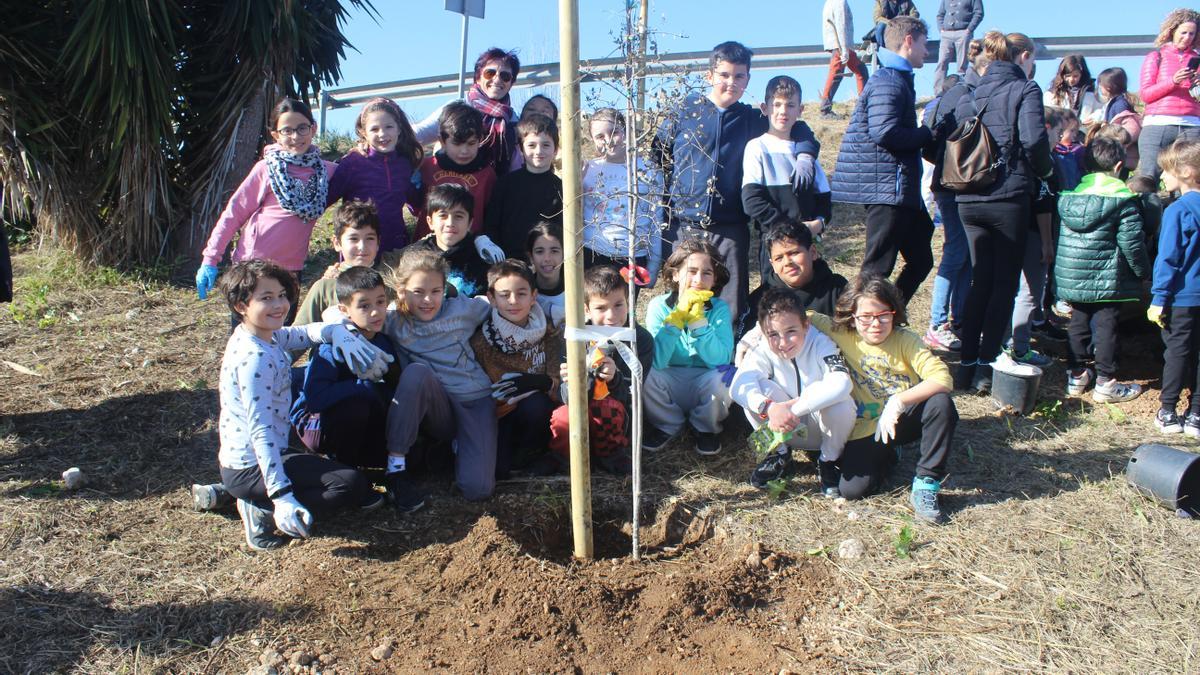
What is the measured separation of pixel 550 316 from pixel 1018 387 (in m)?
2.60

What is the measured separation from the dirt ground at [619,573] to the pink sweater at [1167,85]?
2.95 m

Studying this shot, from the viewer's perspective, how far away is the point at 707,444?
14.3ft

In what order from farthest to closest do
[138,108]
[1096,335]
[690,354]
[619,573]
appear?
[138,108], [1096,335], [690,354], [619,573]

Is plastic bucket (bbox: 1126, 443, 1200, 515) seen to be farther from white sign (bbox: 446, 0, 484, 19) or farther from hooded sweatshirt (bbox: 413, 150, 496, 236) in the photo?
white sign (bbox: 446, 0, 484, 19)

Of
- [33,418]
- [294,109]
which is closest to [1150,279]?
[294,109]

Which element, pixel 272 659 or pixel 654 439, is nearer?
pixel 272 659

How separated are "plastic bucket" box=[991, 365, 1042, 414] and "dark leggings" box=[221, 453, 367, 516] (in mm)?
3434

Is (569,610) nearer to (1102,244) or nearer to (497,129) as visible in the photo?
(497,129)

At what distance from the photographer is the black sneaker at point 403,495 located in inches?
150

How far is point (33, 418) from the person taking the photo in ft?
15.3

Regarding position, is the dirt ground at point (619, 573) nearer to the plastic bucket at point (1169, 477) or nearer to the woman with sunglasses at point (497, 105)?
the plastic bucket at point (1169, 477)

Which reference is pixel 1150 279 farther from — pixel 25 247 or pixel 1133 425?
pixel 25 247

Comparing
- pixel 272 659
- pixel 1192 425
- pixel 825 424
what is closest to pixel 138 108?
pixel 272 659

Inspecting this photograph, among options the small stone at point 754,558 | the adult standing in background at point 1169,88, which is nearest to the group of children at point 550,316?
the small stone at point 754,558
